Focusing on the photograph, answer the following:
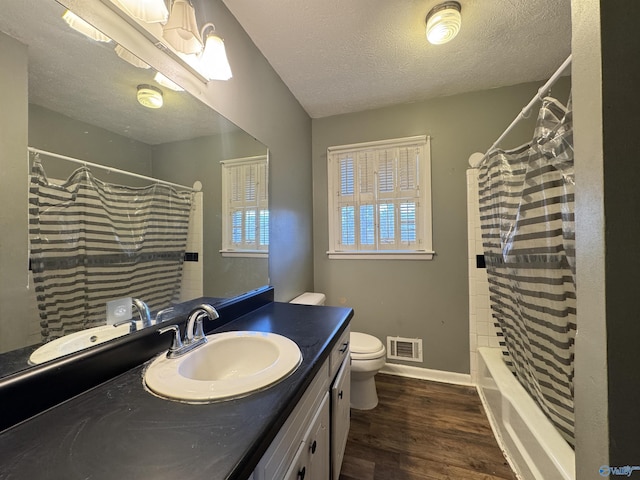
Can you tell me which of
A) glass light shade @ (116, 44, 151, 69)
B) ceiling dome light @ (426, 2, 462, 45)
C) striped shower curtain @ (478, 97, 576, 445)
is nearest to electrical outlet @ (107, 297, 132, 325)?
glass light shade @ (116, 44, 151, 69)

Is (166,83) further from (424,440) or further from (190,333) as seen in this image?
(424,440)

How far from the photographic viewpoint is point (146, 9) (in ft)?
2.87

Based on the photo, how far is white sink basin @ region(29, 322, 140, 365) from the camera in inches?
25.6

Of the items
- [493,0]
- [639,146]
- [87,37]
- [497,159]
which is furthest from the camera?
[497,159]

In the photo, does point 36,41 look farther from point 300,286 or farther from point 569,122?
point 300,286

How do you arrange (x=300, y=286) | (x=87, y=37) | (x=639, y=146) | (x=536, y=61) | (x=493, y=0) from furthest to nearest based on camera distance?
1. (x=300, y=286)
2. (x=536, y=61)
3. (x=493, y=0)
4. (x=87, y=37)
5. (x=639, y=146)

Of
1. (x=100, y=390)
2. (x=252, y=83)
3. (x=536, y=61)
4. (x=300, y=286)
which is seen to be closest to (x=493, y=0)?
(x=536, y=61)

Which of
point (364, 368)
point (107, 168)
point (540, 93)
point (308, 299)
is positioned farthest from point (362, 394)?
point (540, 93)

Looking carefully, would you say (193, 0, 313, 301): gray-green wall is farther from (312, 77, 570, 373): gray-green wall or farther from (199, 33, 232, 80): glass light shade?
(312, 77, 570, 373): gray-green wall

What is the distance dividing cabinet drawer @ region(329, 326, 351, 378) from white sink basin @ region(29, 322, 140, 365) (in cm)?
79

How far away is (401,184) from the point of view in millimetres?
2279

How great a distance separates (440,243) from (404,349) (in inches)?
39.6

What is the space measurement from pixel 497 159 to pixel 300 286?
1.75 meters

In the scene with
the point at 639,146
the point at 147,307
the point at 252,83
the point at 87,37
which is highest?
the point at 252,83
